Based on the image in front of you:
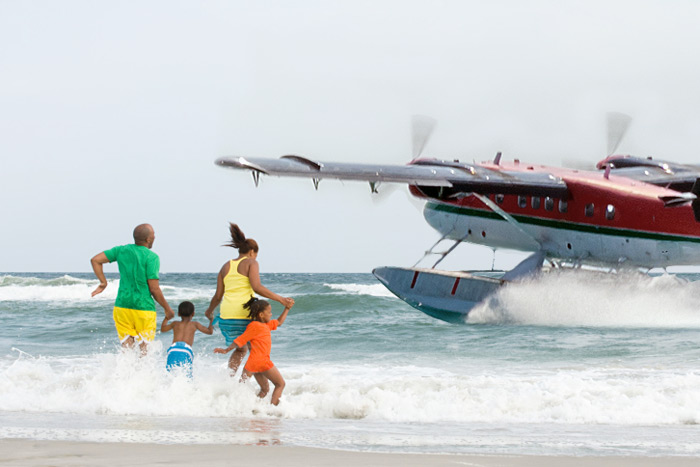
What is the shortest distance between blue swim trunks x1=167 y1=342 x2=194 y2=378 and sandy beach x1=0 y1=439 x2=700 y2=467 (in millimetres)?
1767

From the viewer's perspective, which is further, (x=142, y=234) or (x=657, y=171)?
(x=657, y=171)

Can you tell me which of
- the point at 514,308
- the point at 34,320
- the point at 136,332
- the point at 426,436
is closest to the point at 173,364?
the point at 136,332

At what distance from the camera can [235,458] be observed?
523 centimetres

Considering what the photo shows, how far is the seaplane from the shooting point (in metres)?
16.5

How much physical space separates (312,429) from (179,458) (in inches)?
68.4

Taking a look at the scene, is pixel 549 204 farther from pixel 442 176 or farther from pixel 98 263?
pixel 98 263

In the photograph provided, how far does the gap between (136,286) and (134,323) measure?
310mm

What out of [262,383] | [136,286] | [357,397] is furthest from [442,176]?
[136,286]

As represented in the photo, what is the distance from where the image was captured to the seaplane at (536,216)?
1649 cm

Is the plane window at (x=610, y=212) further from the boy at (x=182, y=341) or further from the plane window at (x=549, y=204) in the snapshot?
the boy at (x=182, y=341)

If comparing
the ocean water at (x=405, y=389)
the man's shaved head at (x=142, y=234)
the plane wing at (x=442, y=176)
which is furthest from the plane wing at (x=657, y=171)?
the man's shaved head at (x=142, y=234)

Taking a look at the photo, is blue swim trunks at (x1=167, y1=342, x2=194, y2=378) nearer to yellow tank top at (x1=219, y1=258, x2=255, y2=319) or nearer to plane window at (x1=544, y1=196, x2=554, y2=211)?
yellow tank top at (x1=219, y1=258, x2=255, y2=319)

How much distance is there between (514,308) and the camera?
17.2 m

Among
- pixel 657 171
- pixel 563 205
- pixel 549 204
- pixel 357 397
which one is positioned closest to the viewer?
pixel 357 397
